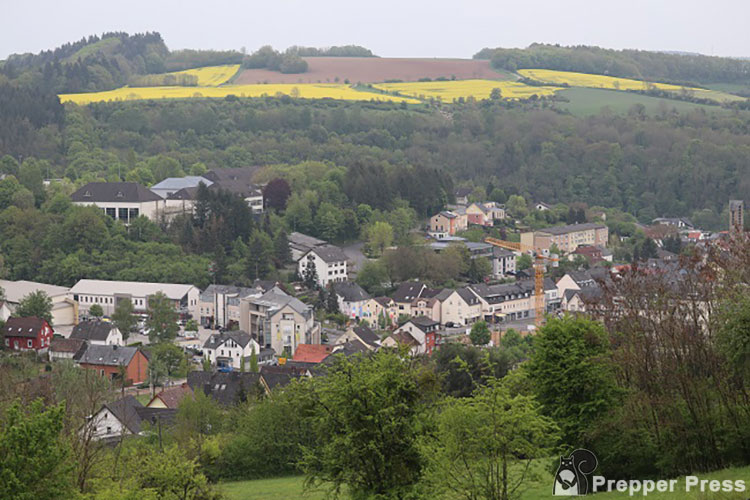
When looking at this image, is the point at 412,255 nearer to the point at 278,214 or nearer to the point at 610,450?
the point at 278,214

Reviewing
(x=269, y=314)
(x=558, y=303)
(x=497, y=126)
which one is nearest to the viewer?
(x=269, y=314)

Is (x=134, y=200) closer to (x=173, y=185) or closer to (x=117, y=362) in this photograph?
(x=173, y=185)

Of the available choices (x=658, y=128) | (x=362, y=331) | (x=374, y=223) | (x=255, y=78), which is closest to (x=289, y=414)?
(x=362, y=331)

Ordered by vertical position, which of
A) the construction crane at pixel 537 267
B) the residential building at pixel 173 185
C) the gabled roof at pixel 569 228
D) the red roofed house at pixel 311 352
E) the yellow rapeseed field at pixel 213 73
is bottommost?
the construction crane at pixel 537 267

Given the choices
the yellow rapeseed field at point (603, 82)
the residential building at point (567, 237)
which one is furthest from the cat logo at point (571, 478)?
the yellow rapeseed field at point (603, 82)

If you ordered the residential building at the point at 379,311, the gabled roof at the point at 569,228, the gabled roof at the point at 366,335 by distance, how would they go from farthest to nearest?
the gabled roof at the point at 569,228
the residential building at the point at 379,311
the gabled roof at the point at 366,335

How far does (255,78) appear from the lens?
112 metres

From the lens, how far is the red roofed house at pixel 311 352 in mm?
37156

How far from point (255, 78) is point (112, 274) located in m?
65.1

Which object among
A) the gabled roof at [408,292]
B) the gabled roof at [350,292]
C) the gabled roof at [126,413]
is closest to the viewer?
the gabled roof at [126,413]

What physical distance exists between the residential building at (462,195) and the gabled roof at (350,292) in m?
20.9

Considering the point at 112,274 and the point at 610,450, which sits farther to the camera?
the point at 112,274

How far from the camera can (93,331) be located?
40.5 metres

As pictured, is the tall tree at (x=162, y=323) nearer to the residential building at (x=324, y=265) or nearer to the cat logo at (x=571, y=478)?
the residential building at (x=324, y=265)
